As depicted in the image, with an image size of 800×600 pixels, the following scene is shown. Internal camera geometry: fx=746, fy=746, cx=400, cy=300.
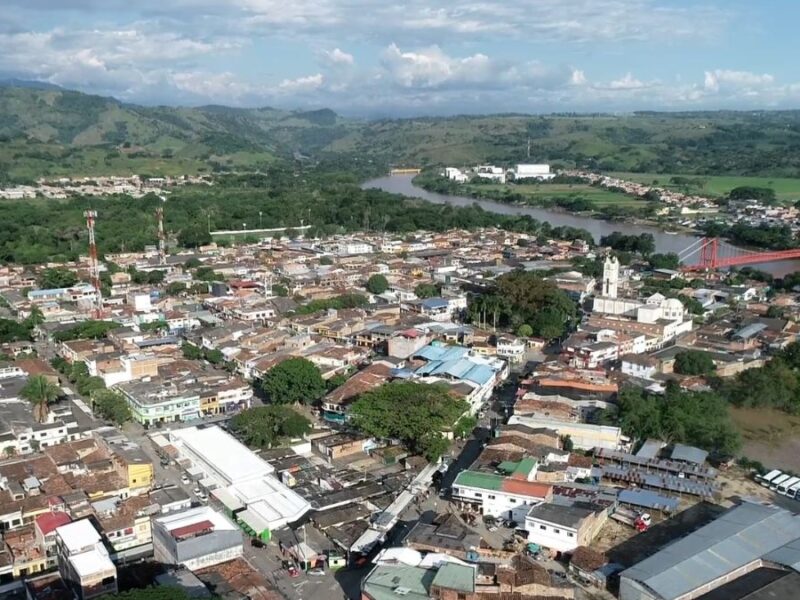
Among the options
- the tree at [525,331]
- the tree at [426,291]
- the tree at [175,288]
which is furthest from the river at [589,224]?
the tree at [175,288]

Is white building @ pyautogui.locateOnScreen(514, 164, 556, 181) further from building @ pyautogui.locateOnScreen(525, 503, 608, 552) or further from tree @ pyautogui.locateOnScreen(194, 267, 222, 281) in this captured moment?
building @ pyautogui.locateOnScreen(525, 503, 608, 552)

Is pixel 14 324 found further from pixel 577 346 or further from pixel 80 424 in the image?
pixel 577 346

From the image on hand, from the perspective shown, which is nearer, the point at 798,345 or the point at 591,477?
the point at 591,477

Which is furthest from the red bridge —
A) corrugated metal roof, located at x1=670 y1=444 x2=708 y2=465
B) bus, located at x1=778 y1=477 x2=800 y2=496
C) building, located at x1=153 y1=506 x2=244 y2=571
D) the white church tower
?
building, located at x1=153 y1=506 x2=244 y2=571

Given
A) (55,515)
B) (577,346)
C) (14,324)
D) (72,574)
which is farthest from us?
(14,324)

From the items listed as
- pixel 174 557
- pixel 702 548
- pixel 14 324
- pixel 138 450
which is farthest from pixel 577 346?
pixel 14 324

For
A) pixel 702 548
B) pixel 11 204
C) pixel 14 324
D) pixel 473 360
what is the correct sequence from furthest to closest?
1. pixel 11 204
2. pixel 14 324
3. pixel 473 360
4. pixel 702 548
